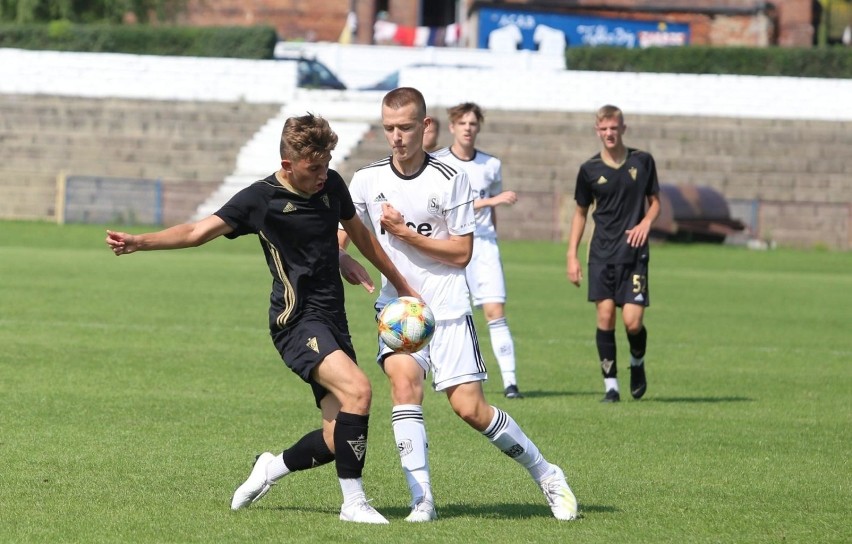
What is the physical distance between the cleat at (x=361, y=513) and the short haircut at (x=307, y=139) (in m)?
1.61

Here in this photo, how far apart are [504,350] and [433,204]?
16.0 feet

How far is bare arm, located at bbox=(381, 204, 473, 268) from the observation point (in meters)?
6.58

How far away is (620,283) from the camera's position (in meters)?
11.3

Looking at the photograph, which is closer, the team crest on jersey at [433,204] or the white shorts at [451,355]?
the white shorts at [451,355]

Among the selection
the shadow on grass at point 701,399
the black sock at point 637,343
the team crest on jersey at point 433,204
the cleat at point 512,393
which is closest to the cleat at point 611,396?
the shadow on grass at point 701,399

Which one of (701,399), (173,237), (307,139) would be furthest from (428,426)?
(307,139)

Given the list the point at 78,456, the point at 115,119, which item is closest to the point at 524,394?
the point at 78,456

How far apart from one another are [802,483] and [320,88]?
1358 inches

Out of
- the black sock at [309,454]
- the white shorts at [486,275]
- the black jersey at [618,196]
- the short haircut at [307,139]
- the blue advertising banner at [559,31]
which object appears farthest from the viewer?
the blue advertising banner at [559,31]

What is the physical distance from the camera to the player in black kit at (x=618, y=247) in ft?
36.9

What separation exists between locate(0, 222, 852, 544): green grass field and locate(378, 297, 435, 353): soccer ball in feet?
2.79

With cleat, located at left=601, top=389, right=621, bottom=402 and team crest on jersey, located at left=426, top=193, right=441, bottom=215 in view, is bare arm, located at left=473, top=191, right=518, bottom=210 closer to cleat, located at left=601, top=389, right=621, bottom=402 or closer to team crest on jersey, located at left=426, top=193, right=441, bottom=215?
cleat, located at left=601, top=389, right=621, bottom=402

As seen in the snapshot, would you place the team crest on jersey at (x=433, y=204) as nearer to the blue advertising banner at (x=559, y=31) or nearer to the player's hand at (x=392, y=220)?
the player's hand at (x=392, y=220)

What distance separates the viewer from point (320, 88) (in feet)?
135
